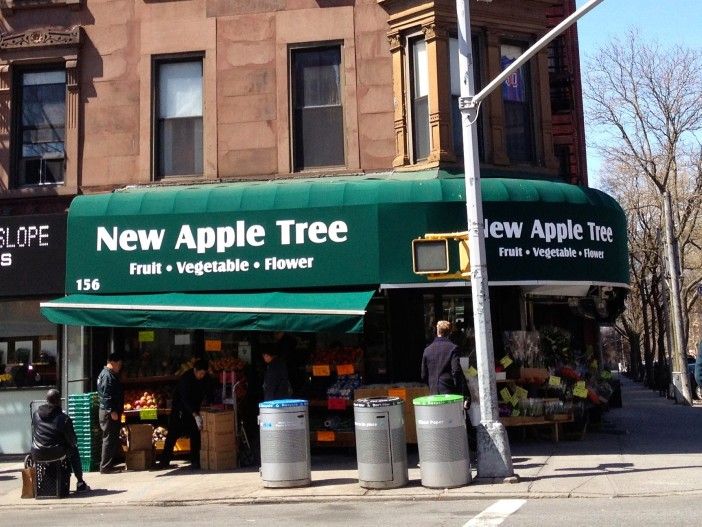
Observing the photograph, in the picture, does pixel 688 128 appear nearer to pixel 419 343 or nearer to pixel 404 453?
pixel 419 343

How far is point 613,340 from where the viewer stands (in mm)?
99938

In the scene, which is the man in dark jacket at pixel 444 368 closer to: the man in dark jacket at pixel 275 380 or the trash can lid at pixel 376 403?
the trash can lid at pixel 376 403

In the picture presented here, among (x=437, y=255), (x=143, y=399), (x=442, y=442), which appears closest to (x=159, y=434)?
(x=143, y=399)

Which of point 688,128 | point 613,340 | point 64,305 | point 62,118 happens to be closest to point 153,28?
point 62,118

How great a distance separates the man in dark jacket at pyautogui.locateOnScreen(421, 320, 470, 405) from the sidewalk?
1273mm

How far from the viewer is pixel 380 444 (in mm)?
11031

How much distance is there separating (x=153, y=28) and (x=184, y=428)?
7270 mm

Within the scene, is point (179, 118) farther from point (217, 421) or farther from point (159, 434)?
point (217, 421)

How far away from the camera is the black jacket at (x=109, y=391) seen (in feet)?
43.9

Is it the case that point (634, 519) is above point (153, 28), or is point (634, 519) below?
below

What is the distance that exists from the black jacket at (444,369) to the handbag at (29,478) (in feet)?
18.2

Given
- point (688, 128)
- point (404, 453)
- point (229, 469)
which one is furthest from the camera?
point (688, 128)

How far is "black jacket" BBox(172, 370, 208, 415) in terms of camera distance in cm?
1385

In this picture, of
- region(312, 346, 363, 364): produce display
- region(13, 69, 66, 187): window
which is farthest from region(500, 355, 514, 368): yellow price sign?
region(13, 69, 66, 187): window
